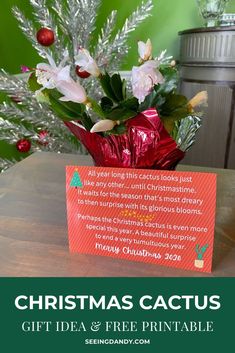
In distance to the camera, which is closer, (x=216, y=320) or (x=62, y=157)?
(x=216, y=320)

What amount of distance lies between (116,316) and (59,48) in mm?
1408

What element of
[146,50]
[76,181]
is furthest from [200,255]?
[146,50]

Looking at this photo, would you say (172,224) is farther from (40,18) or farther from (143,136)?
(40,18)

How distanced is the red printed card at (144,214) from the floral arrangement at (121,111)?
0.16ft

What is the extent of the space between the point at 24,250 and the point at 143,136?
0.87 feet

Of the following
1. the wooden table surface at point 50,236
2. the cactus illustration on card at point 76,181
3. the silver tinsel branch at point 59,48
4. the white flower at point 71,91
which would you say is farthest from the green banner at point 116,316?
the silver tinsel branch at point 59,48

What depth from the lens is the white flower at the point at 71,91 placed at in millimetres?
466

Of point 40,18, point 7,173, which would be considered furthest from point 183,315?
point 40,18

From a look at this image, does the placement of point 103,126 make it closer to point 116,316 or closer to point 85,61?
point 85,61

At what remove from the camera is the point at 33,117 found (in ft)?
5.23

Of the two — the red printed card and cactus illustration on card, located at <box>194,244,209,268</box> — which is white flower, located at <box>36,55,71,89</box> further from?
cactus illustration on card, located at <box>194,244,209,268</box>

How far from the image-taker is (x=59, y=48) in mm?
1576

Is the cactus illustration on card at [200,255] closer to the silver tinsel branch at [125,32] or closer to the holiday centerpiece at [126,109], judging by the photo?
the holiday centerpiece at [126,109]

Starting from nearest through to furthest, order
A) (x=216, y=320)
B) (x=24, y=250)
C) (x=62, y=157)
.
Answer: (x=216, y=320), (x=24, y=250), (x=62, y=157)
